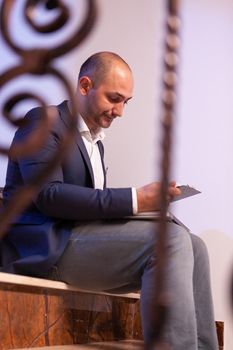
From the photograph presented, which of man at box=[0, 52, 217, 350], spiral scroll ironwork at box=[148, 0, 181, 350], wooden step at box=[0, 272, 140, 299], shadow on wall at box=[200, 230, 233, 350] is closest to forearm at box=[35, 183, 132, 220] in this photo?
man at box=[0, 52, 217, 350]

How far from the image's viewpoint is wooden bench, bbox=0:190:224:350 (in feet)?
5.51

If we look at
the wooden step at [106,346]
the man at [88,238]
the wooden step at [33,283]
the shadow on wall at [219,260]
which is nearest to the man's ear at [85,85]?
the man at [88,238]

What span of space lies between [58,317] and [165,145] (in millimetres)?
1510

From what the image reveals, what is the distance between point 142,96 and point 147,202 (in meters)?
0.98

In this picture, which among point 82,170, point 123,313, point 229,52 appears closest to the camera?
point 82,170

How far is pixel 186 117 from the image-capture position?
8.54ft

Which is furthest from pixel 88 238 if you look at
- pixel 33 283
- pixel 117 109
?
pixel 117 109

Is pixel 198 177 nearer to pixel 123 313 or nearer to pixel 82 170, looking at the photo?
pixel 123 313

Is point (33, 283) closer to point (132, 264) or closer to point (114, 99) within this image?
point (132, 264)

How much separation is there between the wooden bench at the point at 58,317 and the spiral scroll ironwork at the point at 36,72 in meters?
1.08

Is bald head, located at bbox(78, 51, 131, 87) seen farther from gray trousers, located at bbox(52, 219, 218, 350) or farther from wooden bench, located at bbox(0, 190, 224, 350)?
wooden bench, located at bbox(0, 190, 224, 350)

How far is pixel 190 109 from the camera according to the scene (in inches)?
103

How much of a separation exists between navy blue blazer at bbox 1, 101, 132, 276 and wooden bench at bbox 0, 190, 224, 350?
0.07 metres

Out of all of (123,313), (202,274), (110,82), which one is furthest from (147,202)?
(123,313)
